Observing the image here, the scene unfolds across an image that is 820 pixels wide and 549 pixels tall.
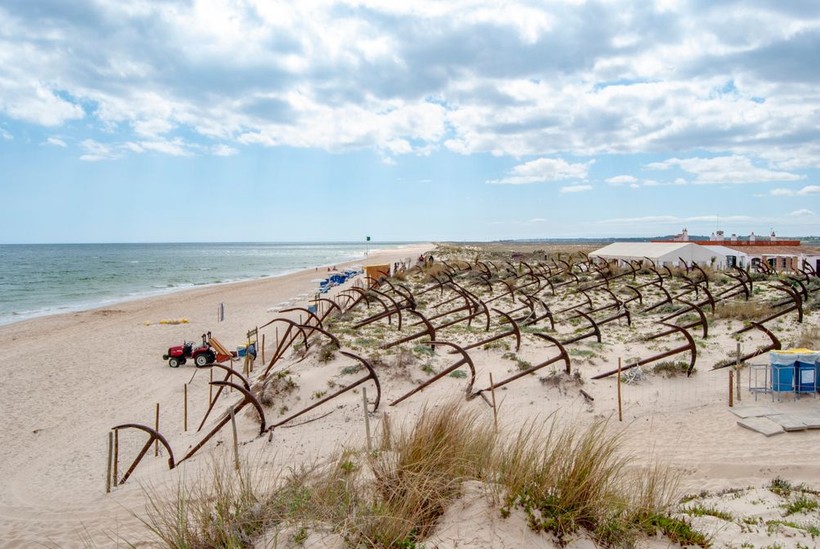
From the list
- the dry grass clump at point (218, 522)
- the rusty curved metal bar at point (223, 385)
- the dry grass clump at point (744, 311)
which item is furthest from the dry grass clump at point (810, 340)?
the dry grass clump at point (218, 522)

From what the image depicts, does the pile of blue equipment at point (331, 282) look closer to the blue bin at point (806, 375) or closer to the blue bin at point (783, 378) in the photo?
the blue bin at point (783, 378)

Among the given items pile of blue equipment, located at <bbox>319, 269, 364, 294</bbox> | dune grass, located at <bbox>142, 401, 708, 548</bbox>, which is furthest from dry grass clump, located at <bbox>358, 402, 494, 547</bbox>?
pile of blue equipment, located at <bbox>319, 269, 364, 294</bbox>

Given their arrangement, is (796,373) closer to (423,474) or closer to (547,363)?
(547,363)

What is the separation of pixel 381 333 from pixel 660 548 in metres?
10.1

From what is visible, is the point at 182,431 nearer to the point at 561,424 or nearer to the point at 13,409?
the point at 13,409

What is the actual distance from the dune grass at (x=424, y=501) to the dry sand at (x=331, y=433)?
0.55ft

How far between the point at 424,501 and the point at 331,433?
454 centimetres

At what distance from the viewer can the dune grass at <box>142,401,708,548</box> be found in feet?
11.3

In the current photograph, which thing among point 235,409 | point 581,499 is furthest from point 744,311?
point 235,409

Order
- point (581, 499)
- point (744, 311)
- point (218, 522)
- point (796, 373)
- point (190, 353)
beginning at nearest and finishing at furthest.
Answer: point (218, 522)
point (581, 499)
point (796, 373)
point (744, 311)
point (190, 353)

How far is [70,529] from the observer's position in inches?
250

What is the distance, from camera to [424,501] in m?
3.73

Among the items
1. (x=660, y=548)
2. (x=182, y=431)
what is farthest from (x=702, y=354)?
(x=182, y=431)

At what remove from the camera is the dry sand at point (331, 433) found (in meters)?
5.81
